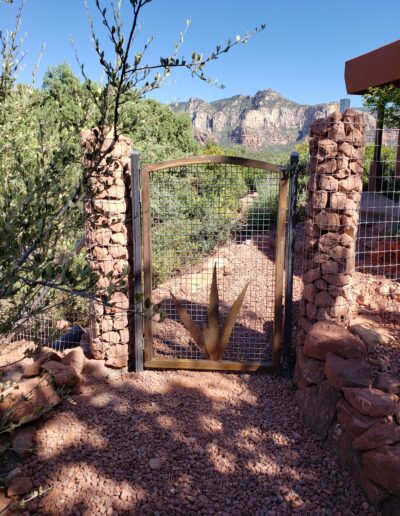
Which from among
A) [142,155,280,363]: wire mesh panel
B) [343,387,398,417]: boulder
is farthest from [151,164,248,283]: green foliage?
[343,387,398,417]: boulder

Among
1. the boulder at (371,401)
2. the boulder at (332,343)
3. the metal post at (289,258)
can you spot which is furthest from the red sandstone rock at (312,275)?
the boulder at (371,401)

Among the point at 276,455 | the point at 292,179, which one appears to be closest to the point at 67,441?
the point at 276,455

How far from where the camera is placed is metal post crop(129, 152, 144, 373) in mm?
3834

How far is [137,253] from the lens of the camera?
397cm

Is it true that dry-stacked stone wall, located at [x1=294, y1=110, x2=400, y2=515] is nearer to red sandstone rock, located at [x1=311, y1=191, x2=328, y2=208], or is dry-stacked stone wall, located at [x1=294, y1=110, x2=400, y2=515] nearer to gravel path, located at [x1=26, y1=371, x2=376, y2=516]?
red sandstone rock, located at [x1=311, y1=191, x2=328, y2=208]

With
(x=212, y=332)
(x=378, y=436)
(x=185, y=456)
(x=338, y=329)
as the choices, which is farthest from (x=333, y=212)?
(x=185, y=456)

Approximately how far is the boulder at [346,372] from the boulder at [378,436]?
0.38 m

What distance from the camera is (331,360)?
10.9ft

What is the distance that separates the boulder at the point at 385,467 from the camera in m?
2.44

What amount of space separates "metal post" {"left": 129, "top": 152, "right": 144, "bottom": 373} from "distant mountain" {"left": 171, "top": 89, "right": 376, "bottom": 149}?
155ft

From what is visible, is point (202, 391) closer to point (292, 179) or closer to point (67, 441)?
point (67, 441)

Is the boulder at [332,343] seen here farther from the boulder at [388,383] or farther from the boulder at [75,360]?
the boulder at [75,360]

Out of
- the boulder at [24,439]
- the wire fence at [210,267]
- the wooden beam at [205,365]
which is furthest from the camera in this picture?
the wire fence at [210,267]

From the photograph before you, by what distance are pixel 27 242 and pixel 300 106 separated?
63.0 m
